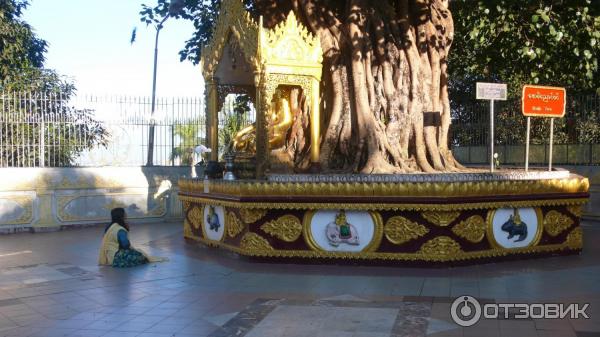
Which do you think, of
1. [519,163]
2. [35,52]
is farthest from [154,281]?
[35,52]

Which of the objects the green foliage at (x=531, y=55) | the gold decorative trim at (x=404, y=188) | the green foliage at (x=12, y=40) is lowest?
the gold decorative trim at (x=404, y=188)

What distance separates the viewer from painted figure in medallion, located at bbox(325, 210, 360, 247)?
8.23m

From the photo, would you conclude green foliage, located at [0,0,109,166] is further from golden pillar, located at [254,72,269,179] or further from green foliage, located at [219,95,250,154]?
golden pillar, located at [254,72,269,179]

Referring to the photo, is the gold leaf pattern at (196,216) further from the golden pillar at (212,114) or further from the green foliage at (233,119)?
the green foliage at (233,119)

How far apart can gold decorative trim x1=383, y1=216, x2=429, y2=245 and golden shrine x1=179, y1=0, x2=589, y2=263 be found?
0.01m

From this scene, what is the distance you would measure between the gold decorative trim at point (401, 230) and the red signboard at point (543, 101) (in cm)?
305

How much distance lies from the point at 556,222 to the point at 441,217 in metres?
2.20

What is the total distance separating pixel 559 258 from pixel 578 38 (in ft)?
12.8

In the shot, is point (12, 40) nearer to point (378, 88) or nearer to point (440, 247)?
point (378, 88)

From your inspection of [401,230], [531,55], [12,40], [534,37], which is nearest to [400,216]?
[401,230]

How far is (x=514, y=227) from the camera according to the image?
8516mm

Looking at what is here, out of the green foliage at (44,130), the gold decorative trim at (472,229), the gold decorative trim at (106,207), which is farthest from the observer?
the gold decorative trim at (106,207)

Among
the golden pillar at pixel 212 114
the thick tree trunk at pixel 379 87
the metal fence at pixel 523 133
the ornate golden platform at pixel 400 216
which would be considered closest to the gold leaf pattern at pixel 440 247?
the ornate golden platform at pixel 400 216

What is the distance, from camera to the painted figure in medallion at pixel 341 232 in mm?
8227
